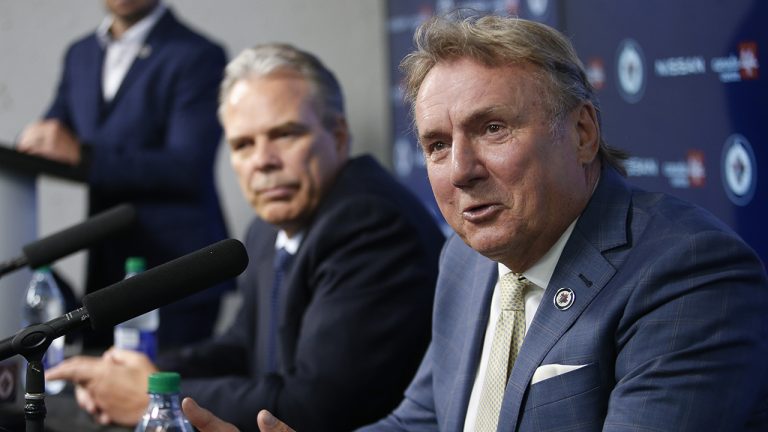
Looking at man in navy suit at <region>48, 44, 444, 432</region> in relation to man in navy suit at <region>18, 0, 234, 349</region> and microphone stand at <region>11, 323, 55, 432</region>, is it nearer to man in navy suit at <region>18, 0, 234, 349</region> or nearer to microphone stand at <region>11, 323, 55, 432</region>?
man in navy suit at <region>18, 0, 234, 349</region>

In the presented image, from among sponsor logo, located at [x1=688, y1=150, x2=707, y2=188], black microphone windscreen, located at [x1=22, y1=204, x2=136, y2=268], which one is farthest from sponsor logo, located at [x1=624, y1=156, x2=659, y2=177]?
black microphone windscreen, located at [x1=22, y1=204, x2=136, y2=268]

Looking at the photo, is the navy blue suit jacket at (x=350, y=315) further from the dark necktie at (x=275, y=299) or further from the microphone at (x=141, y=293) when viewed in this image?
the microphone at (x=141, y=293)

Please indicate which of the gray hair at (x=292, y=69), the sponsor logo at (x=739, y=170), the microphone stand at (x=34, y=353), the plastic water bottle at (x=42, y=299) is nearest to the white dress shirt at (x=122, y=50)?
the plastic water bottle at (x=42, y=299)

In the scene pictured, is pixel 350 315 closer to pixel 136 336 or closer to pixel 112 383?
pixel 112 383

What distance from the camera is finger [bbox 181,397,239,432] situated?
146cm

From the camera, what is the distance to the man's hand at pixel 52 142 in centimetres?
302

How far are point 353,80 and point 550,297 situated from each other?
328 cm

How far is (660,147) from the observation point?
2729mm

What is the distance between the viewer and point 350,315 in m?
2.12

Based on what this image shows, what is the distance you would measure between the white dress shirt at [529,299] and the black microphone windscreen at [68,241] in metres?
0.63

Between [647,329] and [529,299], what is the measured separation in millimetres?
245

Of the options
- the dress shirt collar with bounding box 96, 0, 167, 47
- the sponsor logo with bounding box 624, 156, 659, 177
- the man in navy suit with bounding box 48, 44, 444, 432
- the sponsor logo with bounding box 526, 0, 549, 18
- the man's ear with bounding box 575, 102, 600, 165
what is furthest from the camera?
the dress shirt collar with bounding box 96, 0, 167, 47

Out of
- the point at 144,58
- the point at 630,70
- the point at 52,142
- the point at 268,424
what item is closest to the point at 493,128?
the point at 268,424

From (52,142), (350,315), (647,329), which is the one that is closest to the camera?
(647,329)
